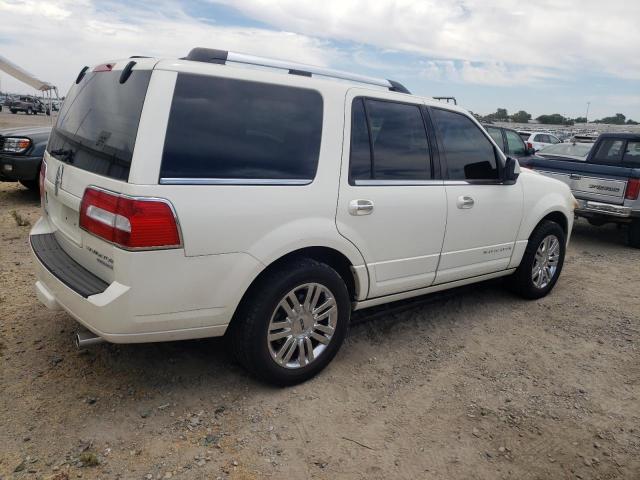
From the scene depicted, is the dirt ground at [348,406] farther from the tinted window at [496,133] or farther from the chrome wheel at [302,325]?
the tinted window at [496,133]

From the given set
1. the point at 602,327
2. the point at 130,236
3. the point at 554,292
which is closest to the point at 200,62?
the point at 130,236

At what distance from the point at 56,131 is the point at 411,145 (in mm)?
2428

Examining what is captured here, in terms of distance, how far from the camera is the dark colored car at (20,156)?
24.1 ft

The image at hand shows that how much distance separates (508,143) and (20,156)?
Result: 9656 mm

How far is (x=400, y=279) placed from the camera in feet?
12.4

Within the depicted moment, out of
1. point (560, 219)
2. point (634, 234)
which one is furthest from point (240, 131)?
point (634, 234)

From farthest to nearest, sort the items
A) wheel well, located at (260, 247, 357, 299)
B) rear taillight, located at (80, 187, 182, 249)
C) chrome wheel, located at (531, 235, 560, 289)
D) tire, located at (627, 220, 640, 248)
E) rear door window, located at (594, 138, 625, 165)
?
1. rear door window, located at (594, 138, 625, 165)
2. tire, located at (627, 220, 640, 248)
3. chrome wheel, located at (531, 235, 560, 289)
4. wheel well, located at (260, 247, 357, 299)
5. rear taillight, located at (80, 187, 182, 249)

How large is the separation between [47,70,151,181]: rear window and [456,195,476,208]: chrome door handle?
7.93ft

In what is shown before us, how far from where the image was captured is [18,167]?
737 cm

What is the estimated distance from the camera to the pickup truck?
24.8 feet

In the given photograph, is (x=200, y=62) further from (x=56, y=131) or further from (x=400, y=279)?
(x=400, y=279)

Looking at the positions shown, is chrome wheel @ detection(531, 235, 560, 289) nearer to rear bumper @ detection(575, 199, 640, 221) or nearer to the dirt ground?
the dirt ground

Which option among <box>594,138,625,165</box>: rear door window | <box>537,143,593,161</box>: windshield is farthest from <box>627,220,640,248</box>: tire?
<box>537,143,593,161</box>: windshield

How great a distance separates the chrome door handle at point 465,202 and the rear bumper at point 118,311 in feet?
6.62
